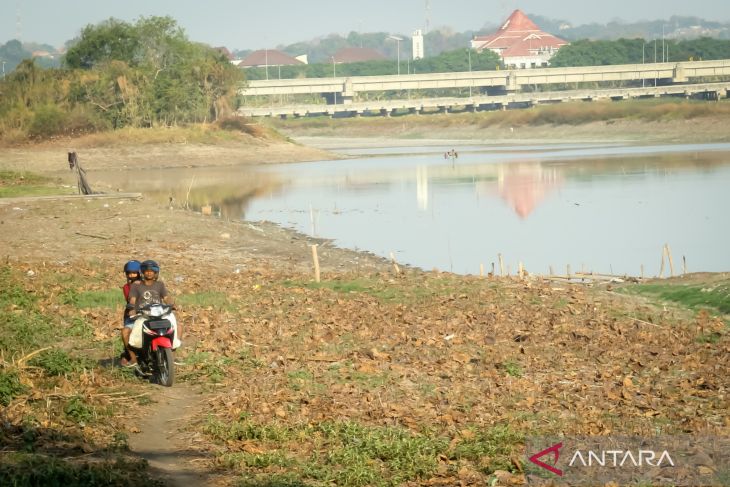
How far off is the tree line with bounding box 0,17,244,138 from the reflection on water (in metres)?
13.3

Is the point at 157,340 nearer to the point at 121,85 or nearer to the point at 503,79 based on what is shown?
the point at 121,85

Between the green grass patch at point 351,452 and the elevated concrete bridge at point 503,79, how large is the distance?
14140 cm

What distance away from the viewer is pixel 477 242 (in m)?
37.8

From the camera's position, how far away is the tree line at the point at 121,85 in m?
81.3

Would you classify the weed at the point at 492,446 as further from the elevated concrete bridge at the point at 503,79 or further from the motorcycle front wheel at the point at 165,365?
the elevated concrete bridge at the point at 503,79

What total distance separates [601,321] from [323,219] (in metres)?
27.7

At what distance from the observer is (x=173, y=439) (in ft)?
35.2

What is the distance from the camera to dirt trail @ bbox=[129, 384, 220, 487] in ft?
30.8

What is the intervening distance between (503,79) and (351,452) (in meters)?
150

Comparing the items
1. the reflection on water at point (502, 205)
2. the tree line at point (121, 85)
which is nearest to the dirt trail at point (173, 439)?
the reflection on water at point (502, 205)

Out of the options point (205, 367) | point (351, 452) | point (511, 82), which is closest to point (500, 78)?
point (511, 82)

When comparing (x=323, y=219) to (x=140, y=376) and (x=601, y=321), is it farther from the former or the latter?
(x=140, y=376)

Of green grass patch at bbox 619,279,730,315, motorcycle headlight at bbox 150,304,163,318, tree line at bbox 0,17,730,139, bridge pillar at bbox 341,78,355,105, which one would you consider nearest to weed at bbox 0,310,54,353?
motorcycle headlight at bbox 150,304,163,318

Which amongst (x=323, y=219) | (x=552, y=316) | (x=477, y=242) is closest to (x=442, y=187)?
(x=323, y=219)
